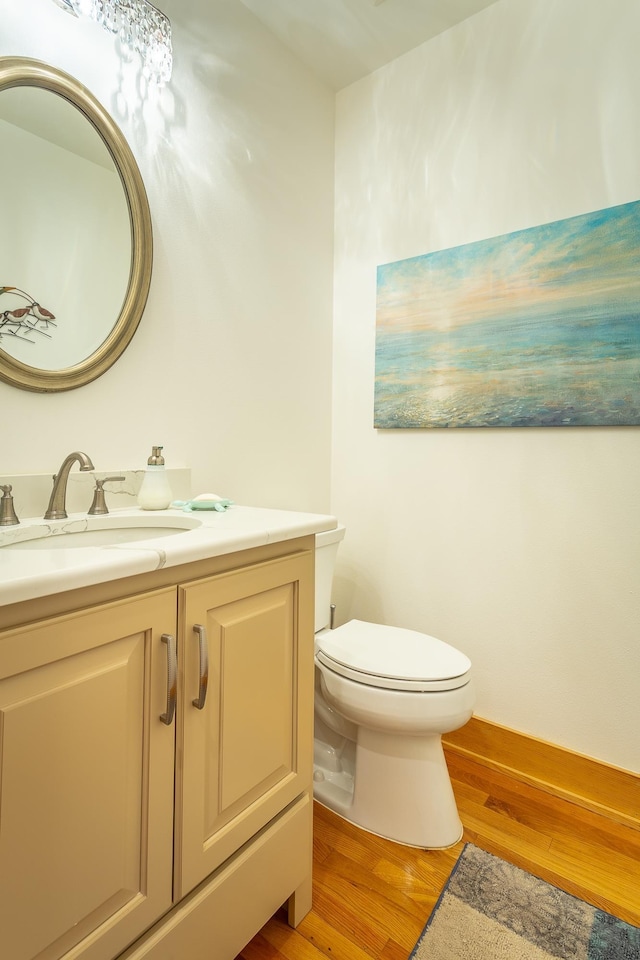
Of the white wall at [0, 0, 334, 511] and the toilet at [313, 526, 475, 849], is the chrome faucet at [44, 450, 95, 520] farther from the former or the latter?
the toilet at [313, 526, 475, 849]

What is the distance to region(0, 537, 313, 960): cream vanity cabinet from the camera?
0.63 meters

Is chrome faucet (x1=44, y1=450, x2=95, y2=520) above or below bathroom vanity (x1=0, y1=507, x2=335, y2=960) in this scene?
above

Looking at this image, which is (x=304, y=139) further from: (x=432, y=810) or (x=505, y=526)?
(x=432, y=810)

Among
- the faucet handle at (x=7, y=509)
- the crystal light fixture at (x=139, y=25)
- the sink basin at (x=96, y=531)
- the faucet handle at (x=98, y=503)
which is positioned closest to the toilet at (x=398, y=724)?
the sink basin at (x=96, y=531)

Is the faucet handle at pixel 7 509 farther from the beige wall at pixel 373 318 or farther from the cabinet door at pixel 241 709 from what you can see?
the cabinet door at pixel 241 709

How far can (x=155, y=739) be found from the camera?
777 millimetres

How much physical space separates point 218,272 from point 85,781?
4.63 feet

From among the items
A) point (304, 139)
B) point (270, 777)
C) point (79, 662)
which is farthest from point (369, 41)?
point (270, 777)

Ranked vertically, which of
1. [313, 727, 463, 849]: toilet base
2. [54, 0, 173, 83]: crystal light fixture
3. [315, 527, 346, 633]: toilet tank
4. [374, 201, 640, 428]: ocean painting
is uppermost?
[54, 0, 173, 83]: crystal light fixture

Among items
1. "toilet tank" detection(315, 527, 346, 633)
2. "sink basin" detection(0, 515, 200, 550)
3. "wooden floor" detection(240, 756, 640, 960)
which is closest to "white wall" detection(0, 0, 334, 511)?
"sink basin" detection(0, 515, 200, 550)

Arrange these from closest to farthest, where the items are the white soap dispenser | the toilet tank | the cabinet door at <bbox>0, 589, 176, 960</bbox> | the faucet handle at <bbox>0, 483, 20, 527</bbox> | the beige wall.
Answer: the cabinet door at <bbox>0, 589, 176, 960</bbox> → the faucet handle at <bbox>0, 483, 20, 527</bbox> → the white soap dispenser → the beige wall → the toilet tank

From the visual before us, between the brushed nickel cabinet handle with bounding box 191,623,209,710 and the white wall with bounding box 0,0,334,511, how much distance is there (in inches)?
24.5

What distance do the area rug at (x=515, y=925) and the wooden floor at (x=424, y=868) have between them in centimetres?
3

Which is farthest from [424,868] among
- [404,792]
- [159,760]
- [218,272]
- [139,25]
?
[139,25]
